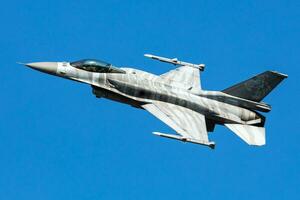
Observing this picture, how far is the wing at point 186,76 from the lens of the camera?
5206 centimetres

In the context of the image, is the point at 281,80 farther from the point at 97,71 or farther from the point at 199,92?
the point at 97,71

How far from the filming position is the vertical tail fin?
1964 inches

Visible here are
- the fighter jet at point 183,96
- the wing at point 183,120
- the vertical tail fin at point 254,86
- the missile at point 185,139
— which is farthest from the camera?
the vertical tail fin at point 254,86

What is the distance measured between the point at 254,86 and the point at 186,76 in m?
4.87

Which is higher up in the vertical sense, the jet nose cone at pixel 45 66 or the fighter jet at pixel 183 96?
the jet nose cone at pixel 45 66

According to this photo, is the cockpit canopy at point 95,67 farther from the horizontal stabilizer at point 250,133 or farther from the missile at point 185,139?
the horizontal stabilizer at point 250,133

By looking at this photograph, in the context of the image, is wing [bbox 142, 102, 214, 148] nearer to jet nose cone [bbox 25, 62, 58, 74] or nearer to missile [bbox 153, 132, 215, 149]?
missile [bbox 153, 132, 215, 149]

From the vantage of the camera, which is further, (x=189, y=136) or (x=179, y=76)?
(x=179, y=76)

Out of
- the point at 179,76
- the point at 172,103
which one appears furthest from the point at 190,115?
the point at 179,76

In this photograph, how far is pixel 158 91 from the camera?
4859 centimetres

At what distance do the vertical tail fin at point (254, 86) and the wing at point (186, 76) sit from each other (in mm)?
2635

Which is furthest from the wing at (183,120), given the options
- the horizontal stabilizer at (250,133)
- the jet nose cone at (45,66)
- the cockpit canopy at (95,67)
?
the jet nose cone at (45,66)

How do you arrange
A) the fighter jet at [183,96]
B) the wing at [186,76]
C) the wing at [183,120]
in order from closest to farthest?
the wing at [183,120]
the fighter jet at [183,96]
the wing at [186,76]

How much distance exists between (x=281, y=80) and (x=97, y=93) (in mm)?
11178
